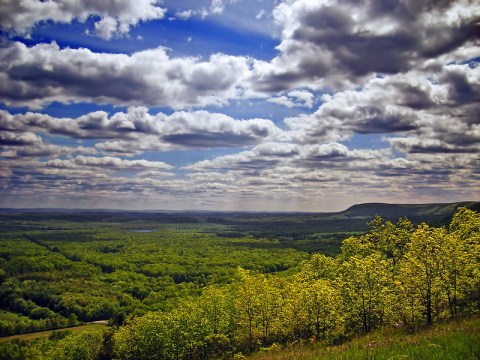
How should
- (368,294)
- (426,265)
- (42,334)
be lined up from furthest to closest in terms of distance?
(42,334) → (368,294) → (426,265)

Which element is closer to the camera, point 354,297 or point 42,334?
point 354,297

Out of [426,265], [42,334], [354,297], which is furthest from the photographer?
[42,334]

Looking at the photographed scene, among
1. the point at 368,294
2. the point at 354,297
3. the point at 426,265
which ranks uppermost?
the point at 426,265

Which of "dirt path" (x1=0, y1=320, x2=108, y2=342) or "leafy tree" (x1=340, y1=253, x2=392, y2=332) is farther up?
"leafy tree" (x1=340, y1=253, x2=392, y2=332)

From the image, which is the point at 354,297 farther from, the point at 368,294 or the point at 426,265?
the point at 426,265

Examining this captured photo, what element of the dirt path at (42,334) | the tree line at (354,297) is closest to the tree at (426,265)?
the tree line at (354,297)

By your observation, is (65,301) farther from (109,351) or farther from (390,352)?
(390,352)

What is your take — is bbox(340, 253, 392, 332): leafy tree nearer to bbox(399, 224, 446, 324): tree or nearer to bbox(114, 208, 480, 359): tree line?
bbox(114, 208, 480, 359): tree line

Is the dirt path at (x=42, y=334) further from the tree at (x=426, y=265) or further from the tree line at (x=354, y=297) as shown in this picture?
the tree at (x=426, y=265)

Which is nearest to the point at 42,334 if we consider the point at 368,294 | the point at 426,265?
the point at 368,294

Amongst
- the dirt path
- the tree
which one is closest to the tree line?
the tree

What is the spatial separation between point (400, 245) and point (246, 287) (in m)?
24.7

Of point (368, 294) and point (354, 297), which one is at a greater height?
point (368, 294)

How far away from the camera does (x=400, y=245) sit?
52406 millimetres
